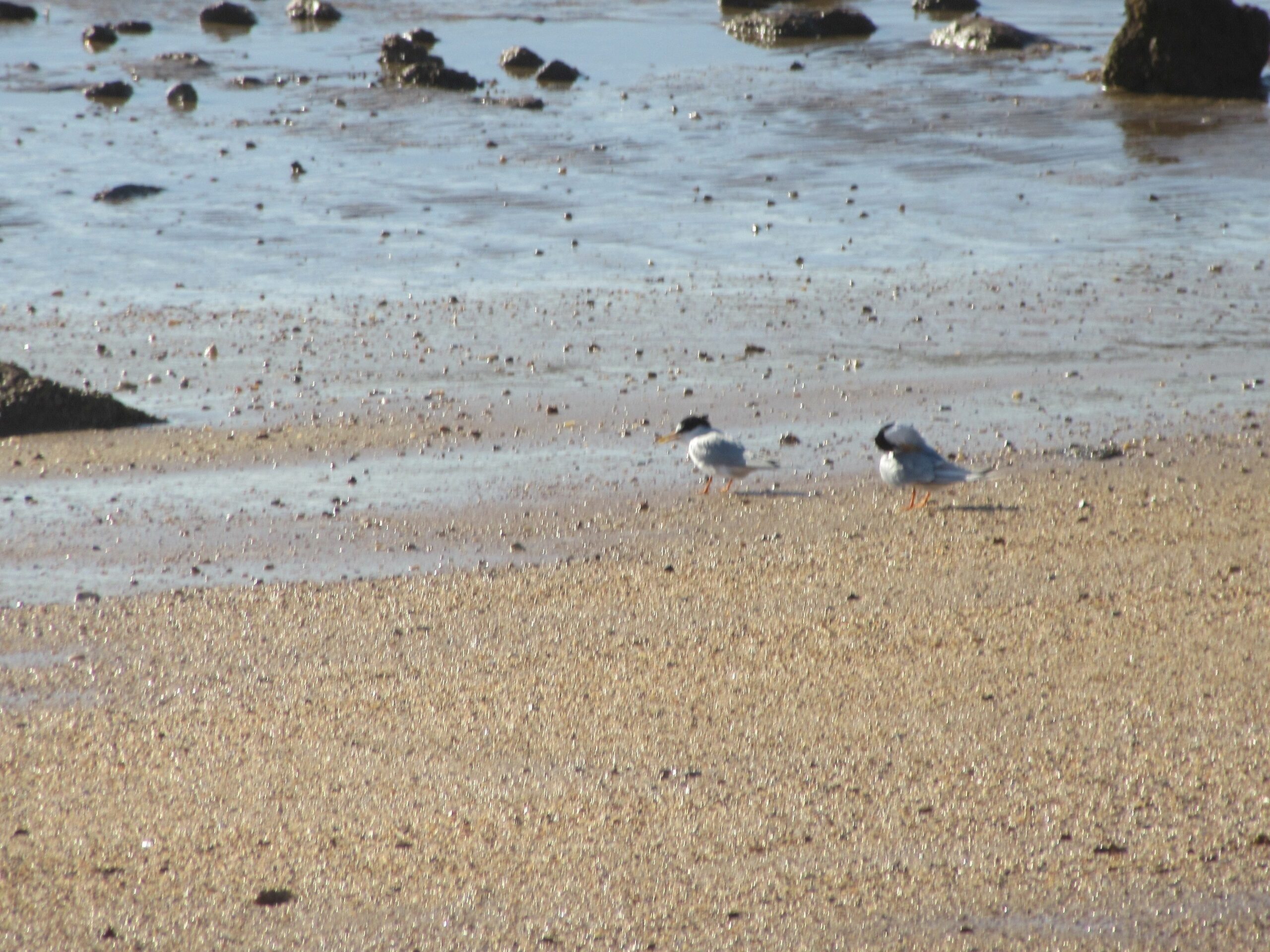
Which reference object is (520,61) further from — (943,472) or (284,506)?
(943,472)

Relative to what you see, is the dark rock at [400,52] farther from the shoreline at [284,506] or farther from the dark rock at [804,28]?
the shoreline at [284,506]

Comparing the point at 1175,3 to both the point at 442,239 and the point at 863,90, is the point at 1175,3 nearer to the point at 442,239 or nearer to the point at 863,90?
the point at 863,90

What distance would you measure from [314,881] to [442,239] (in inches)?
371

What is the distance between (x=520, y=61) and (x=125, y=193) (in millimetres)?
10879

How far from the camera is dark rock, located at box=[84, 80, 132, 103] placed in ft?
68.3

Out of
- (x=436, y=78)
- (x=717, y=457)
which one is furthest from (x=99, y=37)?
(x=717, y=457)

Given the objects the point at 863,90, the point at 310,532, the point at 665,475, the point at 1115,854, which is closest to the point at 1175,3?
the point at 863,90

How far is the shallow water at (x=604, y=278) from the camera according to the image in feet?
24.5

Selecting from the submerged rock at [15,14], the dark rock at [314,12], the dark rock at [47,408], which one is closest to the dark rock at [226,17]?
the dark rock at [314,12]

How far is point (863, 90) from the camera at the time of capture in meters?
21.2

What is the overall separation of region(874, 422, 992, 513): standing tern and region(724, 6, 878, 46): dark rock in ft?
71.9

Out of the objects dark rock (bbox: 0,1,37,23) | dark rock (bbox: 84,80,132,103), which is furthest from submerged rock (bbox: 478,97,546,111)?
dark rock (bbox: 0,1,37,23)

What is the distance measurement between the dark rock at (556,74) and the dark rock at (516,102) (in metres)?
1.90

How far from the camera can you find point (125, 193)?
47.1ft
